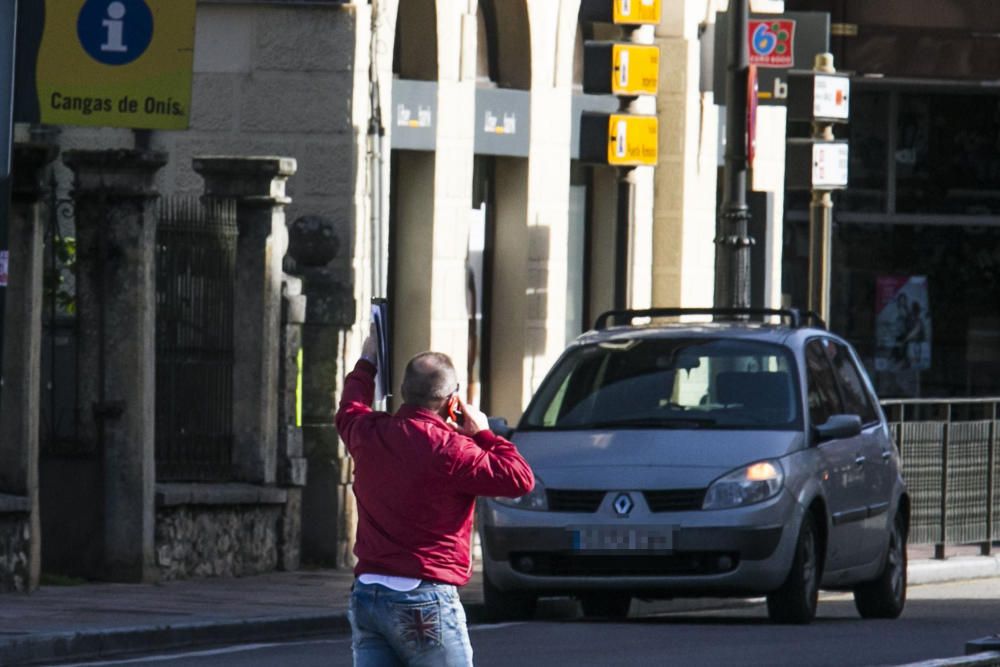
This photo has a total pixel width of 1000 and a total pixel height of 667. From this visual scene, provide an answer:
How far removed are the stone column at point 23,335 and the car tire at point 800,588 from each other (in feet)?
13.6

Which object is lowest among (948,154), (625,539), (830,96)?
(625,539)

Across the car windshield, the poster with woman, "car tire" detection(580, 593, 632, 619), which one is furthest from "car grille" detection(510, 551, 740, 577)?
the poster with woman

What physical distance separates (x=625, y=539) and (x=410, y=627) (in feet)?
21.1

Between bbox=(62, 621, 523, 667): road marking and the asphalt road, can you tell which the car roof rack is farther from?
bbox=(62, 621, 523, 667): road marking

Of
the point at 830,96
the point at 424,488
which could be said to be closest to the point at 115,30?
the point at 830,96

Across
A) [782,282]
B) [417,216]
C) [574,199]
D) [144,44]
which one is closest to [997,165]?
[782,282]

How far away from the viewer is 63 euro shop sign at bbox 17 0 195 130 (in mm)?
17094

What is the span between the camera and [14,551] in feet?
52.4

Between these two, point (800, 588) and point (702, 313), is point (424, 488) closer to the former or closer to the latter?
point (800, 588)

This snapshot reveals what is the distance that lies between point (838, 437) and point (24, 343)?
4574 millimetres

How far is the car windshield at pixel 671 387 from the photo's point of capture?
1545cm

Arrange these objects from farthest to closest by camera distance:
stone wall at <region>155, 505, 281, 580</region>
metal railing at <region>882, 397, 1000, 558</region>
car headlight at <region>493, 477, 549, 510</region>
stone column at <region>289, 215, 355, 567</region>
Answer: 1. metal railing at <region>882, 397, 1000, 558</region>
2. stone column at <region>289, 215, 355, 567</region>
3. stone wall at <region>155, 505, 281, 580</region>
4. car headlight at <region>493, 477, 549, 510</region>

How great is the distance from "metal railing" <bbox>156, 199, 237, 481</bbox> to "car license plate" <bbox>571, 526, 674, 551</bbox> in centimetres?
424

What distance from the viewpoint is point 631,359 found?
15984mm
